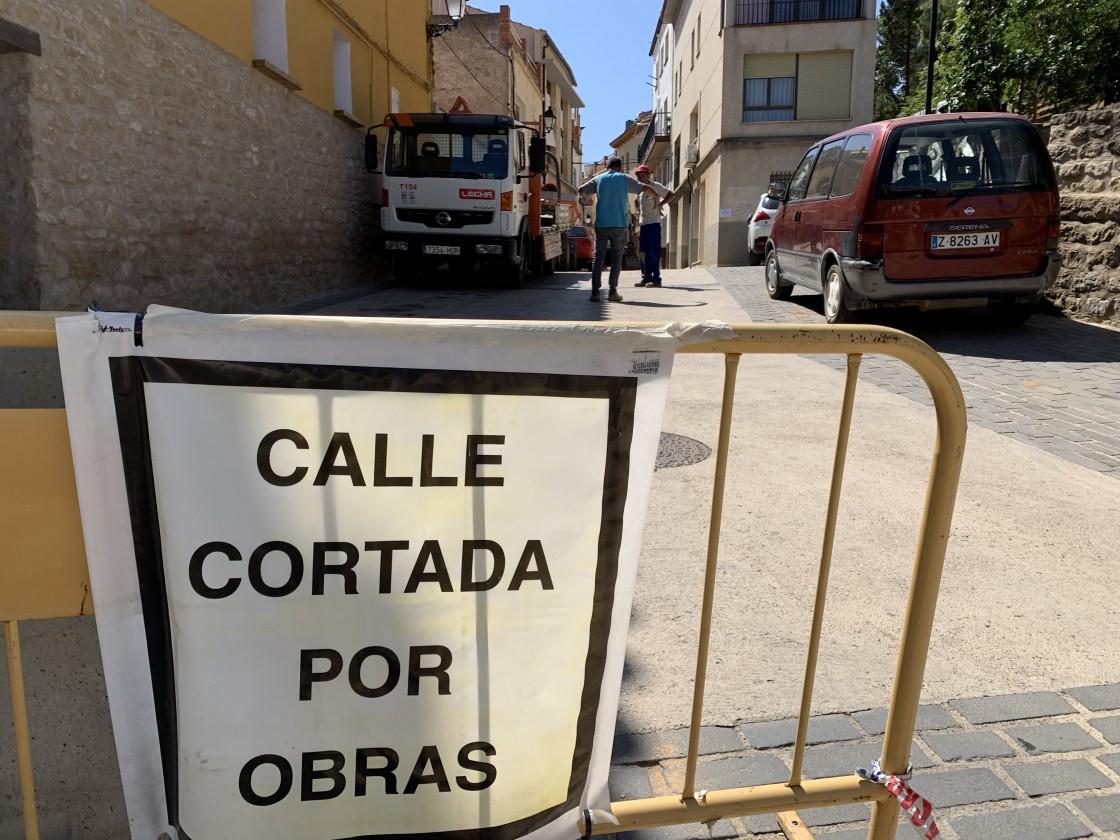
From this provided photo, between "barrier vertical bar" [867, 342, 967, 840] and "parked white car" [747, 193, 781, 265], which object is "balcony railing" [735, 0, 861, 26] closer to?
"parked white car" [747, 193, 781, 265]

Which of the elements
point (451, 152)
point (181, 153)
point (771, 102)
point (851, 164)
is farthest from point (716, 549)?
point (771, 102)

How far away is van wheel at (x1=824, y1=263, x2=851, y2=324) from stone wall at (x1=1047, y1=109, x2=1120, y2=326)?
261 cm

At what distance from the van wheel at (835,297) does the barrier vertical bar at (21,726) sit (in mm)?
8722

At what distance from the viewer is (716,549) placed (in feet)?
6.55

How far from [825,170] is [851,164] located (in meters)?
0.91

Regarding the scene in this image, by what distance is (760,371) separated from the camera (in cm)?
803

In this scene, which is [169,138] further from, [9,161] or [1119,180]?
[1119,180]

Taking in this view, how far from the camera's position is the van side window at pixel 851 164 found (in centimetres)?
927

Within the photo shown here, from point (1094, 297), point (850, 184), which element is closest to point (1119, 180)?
point (1094, 297)

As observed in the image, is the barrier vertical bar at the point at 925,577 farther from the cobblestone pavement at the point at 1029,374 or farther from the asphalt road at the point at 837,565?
the cobblestone pavement at the point at 1029,374

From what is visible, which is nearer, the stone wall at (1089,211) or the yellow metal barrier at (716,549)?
the yellow metal barrier at (716,549)

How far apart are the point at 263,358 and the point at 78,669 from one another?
0.76m

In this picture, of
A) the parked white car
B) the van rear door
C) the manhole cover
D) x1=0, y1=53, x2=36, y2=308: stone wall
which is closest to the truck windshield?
the van rear door

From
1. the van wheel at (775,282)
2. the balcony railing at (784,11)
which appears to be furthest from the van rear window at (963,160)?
the balcony railing at (784,11)
